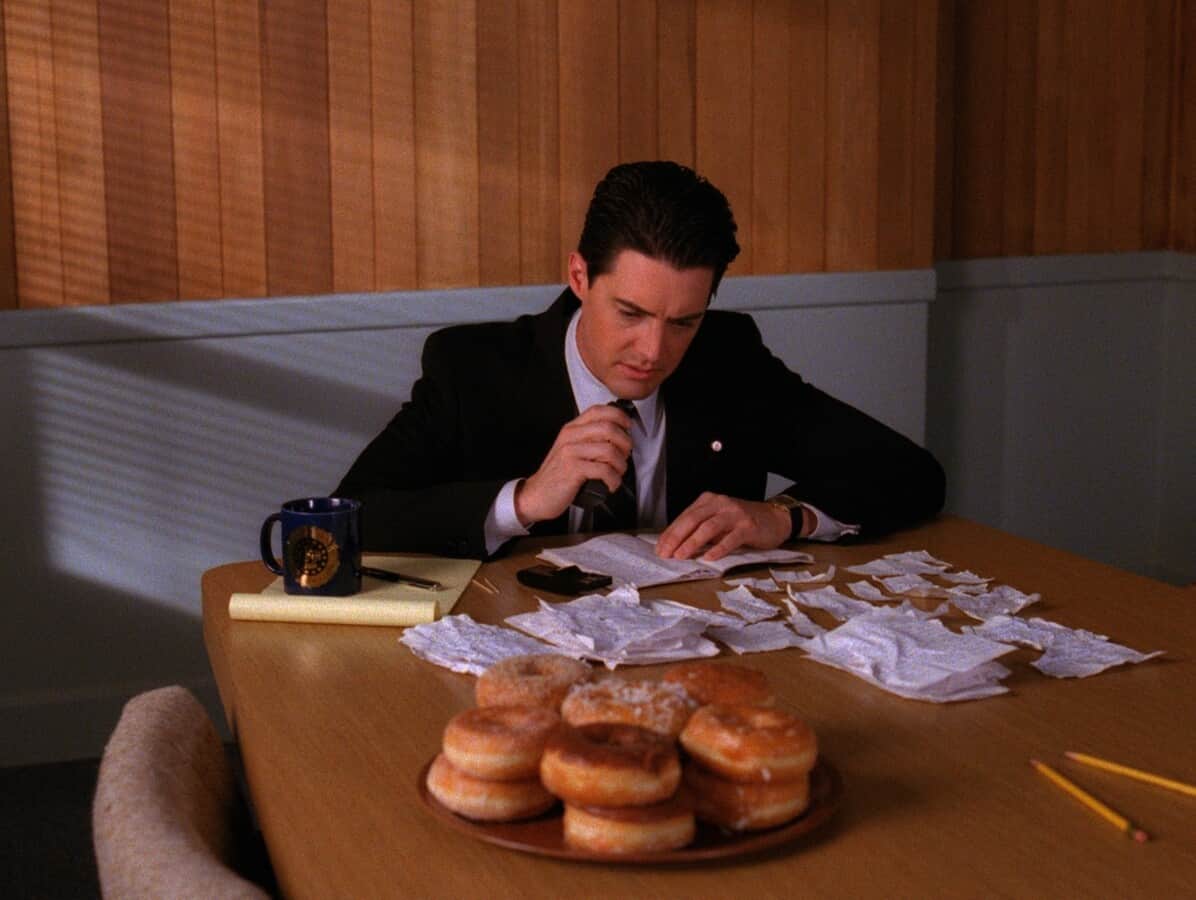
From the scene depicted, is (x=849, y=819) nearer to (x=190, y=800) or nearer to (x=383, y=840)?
(x=383, y=840)

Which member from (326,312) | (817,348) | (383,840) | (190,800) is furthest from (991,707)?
(817,348)

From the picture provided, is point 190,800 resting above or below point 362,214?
below

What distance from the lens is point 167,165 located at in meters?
3.65

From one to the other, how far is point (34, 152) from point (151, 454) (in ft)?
2.30

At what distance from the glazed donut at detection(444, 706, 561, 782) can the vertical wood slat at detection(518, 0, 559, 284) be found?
2.74 metres

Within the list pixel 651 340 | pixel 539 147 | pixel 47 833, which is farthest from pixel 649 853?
pixel 539 147

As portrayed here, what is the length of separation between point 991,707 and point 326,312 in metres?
2.43

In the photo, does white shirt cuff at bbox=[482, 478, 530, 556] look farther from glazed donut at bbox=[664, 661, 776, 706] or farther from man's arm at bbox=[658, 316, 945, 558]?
glazed donut at bbox=[664, 661, 776, 706]

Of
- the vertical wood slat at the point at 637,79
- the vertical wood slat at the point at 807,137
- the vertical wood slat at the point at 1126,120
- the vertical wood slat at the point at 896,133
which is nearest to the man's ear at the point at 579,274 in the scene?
the vertical wood slat at the point at 637,79

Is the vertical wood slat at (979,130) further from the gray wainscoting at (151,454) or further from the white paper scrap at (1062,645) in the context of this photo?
the white paper scrap at (1062,645)

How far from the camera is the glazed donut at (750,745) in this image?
1249mm

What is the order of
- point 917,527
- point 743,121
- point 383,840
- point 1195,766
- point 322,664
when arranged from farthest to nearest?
point 743,121 → point 917,527 → point 322,664 → point 1195,766 → point 383,840

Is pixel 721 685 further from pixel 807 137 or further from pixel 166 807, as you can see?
pixel 807 137

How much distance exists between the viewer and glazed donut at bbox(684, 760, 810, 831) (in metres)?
1.26
